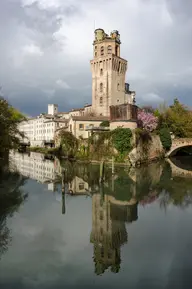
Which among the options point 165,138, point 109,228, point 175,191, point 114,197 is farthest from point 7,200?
point 165,138

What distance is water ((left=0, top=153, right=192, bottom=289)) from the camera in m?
8.41

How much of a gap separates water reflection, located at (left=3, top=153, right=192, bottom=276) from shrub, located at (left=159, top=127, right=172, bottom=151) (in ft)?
56.8

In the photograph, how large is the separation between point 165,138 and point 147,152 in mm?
7255

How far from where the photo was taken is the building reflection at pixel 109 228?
31.4ft

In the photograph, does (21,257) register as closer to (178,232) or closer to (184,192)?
(178,232)

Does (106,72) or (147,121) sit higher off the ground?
(106,72)

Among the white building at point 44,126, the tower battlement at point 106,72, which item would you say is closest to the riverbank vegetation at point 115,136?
the tower battlement at point 106,72

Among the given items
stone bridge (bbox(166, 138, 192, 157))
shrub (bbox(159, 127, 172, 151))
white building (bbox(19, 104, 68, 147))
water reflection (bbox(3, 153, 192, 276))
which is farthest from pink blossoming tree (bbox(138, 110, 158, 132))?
white building (bbox(19, 104, 68, 147))

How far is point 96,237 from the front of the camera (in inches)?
Answer: 465

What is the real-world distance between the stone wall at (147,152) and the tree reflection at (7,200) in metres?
15.8

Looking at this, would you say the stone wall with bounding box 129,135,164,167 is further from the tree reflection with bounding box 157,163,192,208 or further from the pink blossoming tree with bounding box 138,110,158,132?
the tree reflection with bounding box 157,163,192,208

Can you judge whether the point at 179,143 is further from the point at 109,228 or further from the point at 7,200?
the point at 109,228

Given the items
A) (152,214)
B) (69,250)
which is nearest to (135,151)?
(152,214)

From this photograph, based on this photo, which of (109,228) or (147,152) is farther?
(147,152)
